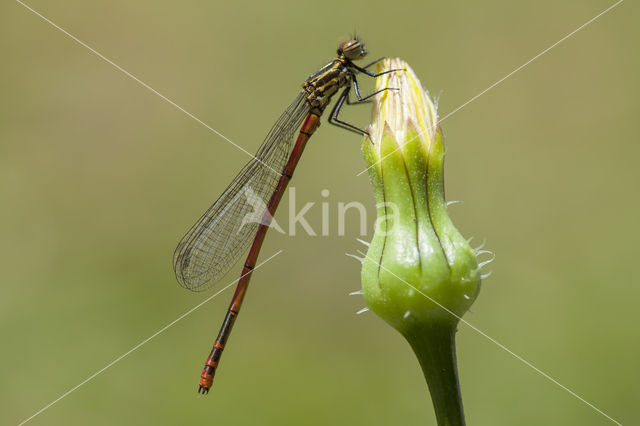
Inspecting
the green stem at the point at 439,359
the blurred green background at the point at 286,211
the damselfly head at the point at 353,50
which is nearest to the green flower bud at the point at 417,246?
the green stem at the point at 439,359

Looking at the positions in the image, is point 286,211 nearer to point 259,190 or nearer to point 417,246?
point 259,190

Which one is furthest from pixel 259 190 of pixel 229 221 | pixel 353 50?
pixel 353 50

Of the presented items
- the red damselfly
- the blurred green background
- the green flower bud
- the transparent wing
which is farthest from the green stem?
the transparent wing

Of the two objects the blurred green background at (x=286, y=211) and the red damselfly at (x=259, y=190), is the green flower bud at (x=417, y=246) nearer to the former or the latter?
the red damselfly at (x=259, y=190)

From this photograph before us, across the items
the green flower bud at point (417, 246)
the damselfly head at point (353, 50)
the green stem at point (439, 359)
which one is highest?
the damselfly head at point (353, 50)

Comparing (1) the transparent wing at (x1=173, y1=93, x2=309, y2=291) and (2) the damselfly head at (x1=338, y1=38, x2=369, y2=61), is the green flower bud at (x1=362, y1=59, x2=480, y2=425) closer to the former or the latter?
(2) the damselfly head at (x1=338, y1=38, x2=369, y2=61)

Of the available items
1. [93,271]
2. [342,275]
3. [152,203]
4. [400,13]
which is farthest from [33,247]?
[400,13]

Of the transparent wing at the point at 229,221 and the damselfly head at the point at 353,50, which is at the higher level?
the damselfly head at the point at 353,50
